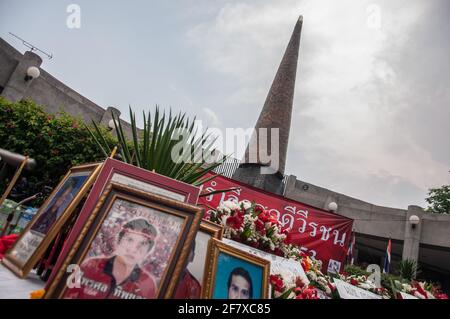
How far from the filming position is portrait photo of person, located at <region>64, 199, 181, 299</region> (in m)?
0.96

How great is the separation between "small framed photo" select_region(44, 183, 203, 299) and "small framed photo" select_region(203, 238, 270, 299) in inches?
6.1

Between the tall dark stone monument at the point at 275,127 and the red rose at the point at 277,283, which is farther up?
the tall dark stone monument at the point at 275,127

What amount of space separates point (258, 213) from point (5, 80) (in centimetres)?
1034

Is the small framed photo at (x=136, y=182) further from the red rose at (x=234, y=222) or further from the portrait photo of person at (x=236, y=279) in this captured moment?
the portrait photo of person at (x=236, y=279)

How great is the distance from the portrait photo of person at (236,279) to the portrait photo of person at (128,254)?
0.25m

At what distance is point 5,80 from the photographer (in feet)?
28.1

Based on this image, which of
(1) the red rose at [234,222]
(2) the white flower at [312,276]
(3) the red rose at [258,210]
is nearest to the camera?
(1) the red rose at [234,222]

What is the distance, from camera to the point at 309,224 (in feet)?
22.5

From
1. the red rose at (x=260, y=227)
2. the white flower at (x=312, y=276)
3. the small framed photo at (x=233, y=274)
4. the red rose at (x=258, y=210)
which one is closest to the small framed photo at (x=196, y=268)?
the small framed photo at (x=233, y=274)

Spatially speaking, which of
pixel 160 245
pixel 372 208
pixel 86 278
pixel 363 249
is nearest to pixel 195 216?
pixel 160 245

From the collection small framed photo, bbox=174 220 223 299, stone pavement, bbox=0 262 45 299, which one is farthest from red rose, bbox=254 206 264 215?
stone pavement, bbox=0 262 45 299

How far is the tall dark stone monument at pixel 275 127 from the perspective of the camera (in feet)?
24.1

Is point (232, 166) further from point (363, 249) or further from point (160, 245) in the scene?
point (160, 245)

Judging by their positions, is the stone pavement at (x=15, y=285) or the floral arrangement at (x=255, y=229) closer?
the stone pavement at (x=15, y=285)
